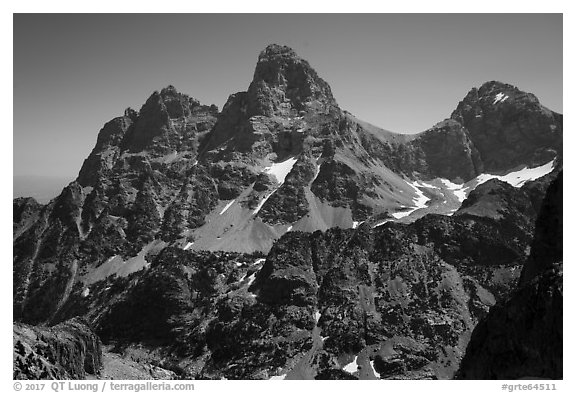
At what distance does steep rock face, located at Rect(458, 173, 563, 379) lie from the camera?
6109 centimetres

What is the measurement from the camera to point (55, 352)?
102 meters

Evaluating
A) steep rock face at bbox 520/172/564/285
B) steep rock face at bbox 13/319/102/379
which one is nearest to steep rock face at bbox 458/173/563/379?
steep rock face at bbox 520/172/564/285

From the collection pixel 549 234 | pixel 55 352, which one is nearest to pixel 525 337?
pixel 549 234

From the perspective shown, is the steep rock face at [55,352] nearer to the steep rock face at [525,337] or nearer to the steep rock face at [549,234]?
the steep rock face at [525,337]

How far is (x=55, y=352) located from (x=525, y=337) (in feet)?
258

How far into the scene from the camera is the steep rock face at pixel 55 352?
82250mm

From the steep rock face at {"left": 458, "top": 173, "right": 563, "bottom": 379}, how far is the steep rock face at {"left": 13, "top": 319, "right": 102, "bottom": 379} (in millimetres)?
60886

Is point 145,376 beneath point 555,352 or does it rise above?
beneath
